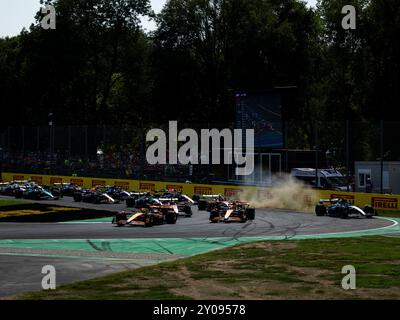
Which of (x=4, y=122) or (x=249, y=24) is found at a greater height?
(x=249, y=24)

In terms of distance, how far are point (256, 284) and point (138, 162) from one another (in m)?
34.6

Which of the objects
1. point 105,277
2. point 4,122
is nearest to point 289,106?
point 4,122

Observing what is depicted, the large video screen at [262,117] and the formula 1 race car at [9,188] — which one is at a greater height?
the large video screen at [262,117]

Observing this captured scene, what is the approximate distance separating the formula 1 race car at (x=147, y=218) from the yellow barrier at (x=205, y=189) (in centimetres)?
1151

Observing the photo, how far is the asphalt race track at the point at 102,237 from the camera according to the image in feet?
54.7

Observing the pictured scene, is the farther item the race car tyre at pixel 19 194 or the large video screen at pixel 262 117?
the large video screen at pixel 262 117

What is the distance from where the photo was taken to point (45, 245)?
2161cm

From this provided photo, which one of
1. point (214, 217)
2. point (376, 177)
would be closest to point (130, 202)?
point (214, 217)

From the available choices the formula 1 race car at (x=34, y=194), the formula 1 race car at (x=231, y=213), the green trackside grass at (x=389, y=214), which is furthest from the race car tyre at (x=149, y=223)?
the formula 1 race car at (x=34, y=194)

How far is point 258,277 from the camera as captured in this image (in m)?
15.2

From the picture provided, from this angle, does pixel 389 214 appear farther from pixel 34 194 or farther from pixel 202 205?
pixel 34 194

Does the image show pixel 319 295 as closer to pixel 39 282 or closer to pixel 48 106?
pixel 39 282

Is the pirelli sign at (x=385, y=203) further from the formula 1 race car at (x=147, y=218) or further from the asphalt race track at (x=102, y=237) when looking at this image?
the formula 1 race car at (x=147, y=218)

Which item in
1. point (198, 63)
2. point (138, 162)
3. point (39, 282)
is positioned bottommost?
point (39, 282)
